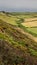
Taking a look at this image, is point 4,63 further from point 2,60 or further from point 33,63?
point 33,63

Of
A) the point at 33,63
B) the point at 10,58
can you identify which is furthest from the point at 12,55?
the point at 33,63

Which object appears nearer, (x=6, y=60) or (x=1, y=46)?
(x=6, y=60)

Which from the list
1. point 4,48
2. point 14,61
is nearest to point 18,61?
point 14,61

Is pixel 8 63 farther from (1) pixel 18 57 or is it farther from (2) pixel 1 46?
(2) pixel 1 46

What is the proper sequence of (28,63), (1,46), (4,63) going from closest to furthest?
(4,63)
(28,63)
(1,46)

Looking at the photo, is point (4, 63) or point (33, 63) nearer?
point (4, 63)

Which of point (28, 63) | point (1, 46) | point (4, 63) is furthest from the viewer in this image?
point (1, 46)

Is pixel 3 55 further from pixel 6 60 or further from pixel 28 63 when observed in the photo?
pixel 28 63
